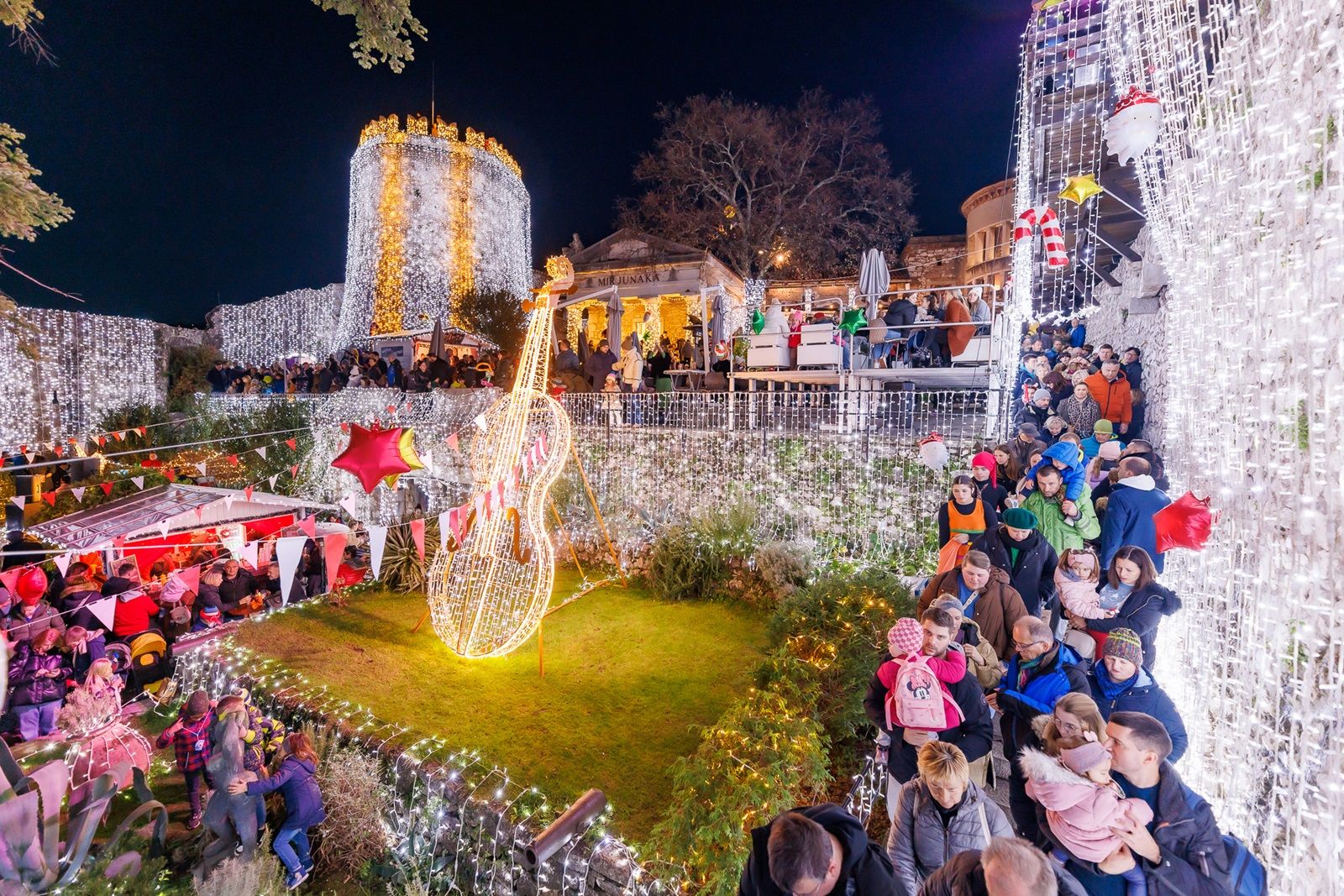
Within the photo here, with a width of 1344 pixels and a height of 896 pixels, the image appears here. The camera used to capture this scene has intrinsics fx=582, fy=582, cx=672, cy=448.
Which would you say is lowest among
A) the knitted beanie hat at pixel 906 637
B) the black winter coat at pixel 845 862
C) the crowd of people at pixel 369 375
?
the black winter coat at pixel 845 862

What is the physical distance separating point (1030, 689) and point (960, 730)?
1.38ft

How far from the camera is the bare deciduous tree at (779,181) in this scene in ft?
61.9

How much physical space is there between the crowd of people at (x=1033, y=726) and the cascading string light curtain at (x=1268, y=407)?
273mm

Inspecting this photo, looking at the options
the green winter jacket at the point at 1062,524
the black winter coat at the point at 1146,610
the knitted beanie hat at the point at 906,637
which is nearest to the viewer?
the knitted beanie hat at the point at 906,637

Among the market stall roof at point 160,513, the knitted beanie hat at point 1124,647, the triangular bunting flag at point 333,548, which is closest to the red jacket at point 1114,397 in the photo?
the knitted beanie hat at point 1124,647

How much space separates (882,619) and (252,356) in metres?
31.1

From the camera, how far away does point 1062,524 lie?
15.8 ft

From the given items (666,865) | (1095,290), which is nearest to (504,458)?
(666,865)

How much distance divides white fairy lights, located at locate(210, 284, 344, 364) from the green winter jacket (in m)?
29.6

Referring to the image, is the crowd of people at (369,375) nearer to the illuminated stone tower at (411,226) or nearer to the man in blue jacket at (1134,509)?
the illuminated stone tower at (411,226)

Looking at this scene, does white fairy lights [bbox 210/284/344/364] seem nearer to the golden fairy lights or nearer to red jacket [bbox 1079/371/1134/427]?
the golden fairy lights

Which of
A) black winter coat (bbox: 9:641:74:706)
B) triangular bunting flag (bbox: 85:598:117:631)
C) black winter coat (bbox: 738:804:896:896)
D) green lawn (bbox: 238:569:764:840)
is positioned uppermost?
black winter coat (bbox: 738:804:896:896)

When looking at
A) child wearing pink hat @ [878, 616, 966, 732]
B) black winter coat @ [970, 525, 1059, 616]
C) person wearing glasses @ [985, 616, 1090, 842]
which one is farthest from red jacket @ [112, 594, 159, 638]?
black winter coat @ [970, 525, 1059, 616]

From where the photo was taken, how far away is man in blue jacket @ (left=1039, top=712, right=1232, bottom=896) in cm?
207
